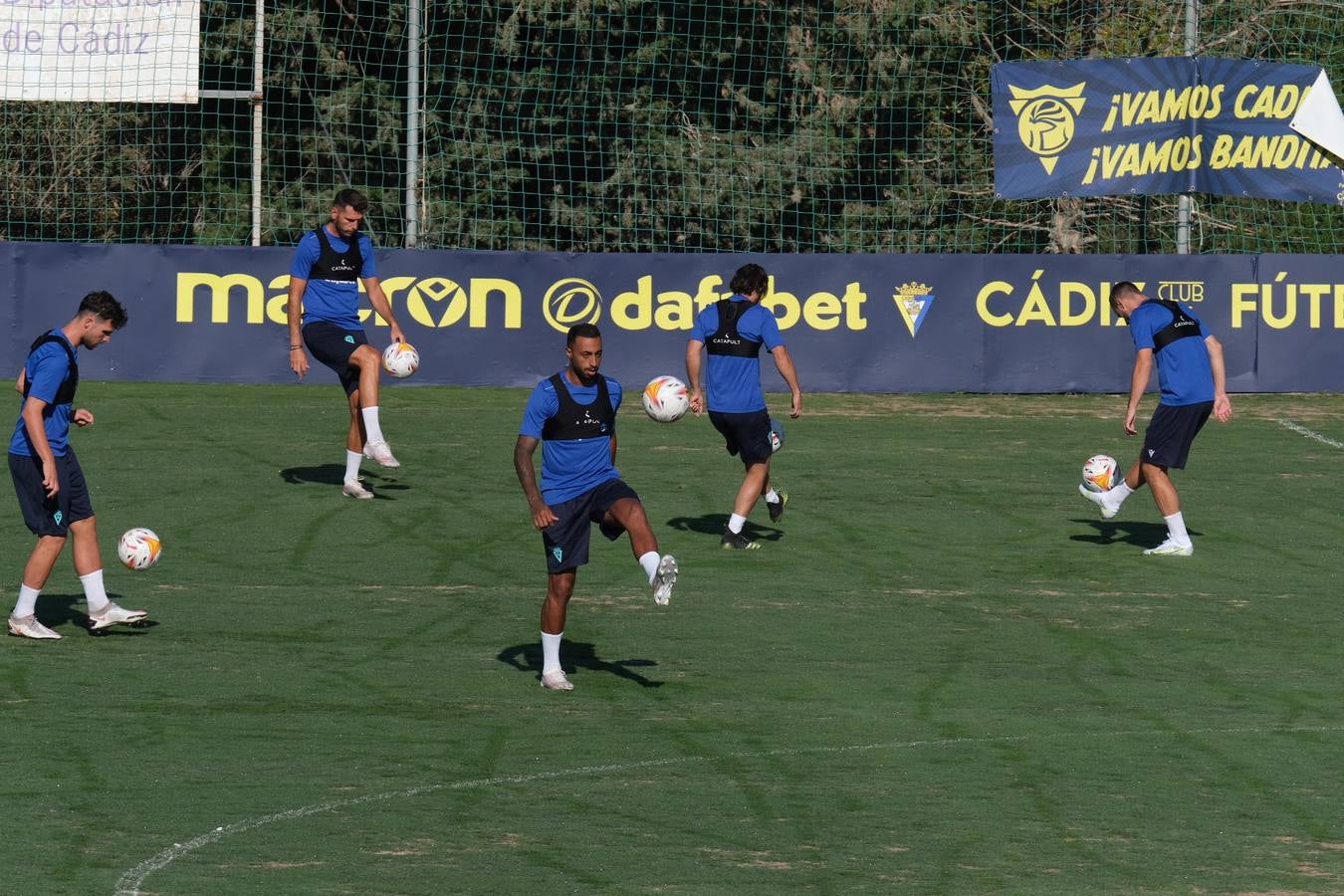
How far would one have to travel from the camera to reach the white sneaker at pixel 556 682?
10406 mm

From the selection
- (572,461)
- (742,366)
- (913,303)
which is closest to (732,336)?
(742,366)

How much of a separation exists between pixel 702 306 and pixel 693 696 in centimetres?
1427

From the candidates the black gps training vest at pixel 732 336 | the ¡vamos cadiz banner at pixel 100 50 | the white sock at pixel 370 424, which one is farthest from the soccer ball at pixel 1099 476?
→ the ¡vamos cadiz banner at pixel 100 50

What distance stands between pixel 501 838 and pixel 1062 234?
913 inches

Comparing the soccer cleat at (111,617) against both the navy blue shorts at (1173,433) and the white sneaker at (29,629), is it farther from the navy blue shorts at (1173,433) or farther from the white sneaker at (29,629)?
the navy blue shorts at (1173,433)

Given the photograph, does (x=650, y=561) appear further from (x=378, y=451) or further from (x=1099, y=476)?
(x=378, y=451)

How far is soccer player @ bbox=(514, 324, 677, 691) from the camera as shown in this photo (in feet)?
33.4

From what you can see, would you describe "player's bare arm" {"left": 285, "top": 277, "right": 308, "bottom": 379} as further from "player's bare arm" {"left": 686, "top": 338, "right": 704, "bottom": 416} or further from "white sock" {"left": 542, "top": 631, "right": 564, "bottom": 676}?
"white sock" {"left": 542, "top": 631, "right": 564, "bottom": 676}

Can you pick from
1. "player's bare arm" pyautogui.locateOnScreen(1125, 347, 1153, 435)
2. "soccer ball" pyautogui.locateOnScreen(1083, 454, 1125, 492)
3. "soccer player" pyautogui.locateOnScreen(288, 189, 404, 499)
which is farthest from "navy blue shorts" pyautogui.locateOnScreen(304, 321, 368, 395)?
"player's bare arm" pyautogui.locateOnScreen(1125, 347, 1153, 435)

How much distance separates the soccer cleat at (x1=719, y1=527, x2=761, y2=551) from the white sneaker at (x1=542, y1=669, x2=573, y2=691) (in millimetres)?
4364

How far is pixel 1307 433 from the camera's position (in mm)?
21656

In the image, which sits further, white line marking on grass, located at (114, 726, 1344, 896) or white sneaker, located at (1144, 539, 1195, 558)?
white sneaker, located at (1144, 539, 1195, 558)

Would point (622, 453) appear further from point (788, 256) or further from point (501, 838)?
point (501, 838)

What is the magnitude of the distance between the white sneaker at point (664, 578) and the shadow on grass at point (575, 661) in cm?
86
